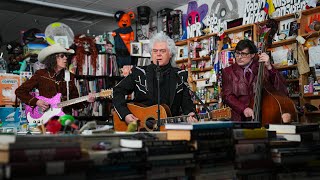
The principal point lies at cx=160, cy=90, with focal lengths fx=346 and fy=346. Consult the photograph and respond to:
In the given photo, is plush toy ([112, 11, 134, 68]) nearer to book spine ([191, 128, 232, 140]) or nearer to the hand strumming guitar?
the hand strumming guitar

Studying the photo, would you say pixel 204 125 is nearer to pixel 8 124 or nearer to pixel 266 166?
pixel 266 166

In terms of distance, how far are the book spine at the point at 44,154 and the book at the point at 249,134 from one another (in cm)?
69

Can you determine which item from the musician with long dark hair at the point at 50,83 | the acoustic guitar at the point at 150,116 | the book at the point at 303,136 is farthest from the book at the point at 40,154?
the musician with long dark hair at the point at 50,83

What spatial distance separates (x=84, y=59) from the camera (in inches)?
219

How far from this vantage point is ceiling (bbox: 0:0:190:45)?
20.8 feet

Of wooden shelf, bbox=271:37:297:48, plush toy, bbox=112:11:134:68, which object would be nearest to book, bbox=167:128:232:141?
wooden shelf, bbox=271:37:297:48

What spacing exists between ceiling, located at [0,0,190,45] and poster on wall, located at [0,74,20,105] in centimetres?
218

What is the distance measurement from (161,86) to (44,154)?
6.53 feet

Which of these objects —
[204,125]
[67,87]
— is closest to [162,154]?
[204,125]

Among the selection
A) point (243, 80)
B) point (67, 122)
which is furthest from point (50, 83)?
point (67, 122)

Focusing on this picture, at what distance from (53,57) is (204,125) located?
9.06 ft

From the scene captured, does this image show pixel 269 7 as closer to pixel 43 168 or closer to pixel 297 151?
pixel 297 151

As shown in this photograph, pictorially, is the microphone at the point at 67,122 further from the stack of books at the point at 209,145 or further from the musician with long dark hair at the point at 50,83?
the musician with long dark hair at the point at 50,83

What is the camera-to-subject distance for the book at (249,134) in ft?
4.80
